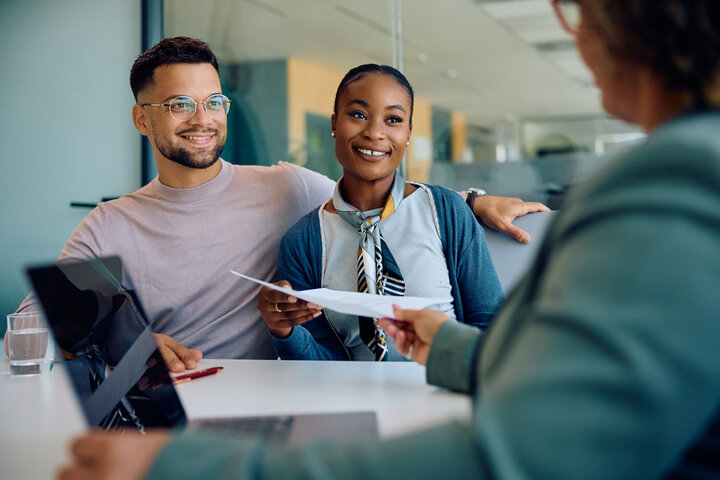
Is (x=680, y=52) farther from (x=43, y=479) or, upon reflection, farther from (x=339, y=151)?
(x=339, y=151)

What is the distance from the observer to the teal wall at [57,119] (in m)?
3.65

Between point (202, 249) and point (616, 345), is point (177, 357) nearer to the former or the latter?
point (202, 249)

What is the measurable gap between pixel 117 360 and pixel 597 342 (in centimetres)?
75

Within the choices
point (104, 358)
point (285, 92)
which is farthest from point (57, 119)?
point (104, 358)

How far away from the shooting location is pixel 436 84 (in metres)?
3.60

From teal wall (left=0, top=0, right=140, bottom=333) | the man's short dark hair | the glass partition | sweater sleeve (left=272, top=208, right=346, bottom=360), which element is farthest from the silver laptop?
teal wall (left=0, top=0, right=140, bottom=333)

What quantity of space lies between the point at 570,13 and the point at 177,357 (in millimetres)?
1093

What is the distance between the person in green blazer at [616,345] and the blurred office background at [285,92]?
2.87 m

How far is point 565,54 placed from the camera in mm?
3252

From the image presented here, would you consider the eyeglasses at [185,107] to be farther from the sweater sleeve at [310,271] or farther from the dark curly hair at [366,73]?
the sweater sleeve at [310,271]

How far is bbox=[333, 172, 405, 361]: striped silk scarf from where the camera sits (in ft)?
4.79

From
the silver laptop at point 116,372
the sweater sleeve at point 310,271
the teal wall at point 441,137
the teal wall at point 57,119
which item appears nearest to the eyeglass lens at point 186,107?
the sweater sleeve at point 310,271

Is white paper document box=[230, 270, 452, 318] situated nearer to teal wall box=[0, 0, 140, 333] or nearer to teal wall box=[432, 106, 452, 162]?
teal wall box=[432, 106, 452, 162]

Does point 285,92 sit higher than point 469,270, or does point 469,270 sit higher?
point 285,92
